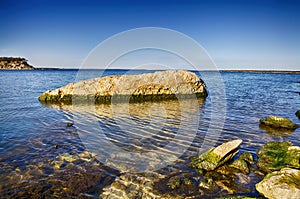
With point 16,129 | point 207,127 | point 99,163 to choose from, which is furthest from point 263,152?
point 16,129

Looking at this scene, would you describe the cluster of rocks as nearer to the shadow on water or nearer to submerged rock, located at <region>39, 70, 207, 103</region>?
the shadow on water

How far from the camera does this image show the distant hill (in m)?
140

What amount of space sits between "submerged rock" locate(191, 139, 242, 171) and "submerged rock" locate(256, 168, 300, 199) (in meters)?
1.85

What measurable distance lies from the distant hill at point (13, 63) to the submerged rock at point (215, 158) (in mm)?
165431

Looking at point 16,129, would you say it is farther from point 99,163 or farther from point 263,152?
point 263,152

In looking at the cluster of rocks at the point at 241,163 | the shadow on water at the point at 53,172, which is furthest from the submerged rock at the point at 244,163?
the shadow on water at the point at 53,172

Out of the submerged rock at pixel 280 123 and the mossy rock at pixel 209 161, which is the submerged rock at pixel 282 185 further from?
the submerged rock at pixel 280 123

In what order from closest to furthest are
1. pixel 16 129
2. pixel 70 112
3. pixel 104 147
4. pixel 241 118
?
pixel 104 147 < pixel 16 129 < pixel 241 118 < pixel 70 112

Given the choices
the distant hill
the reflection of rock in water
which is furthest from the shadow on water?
the distant hill

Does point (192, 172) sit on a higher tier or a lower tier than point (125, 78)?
lower

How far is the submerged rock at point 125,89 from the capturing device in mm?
19344

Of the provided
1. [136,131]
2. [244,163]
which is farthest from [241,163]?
[136,131]

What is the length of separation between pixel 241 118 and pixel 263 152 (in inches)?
264

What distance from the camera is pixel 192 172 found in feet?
22.1
